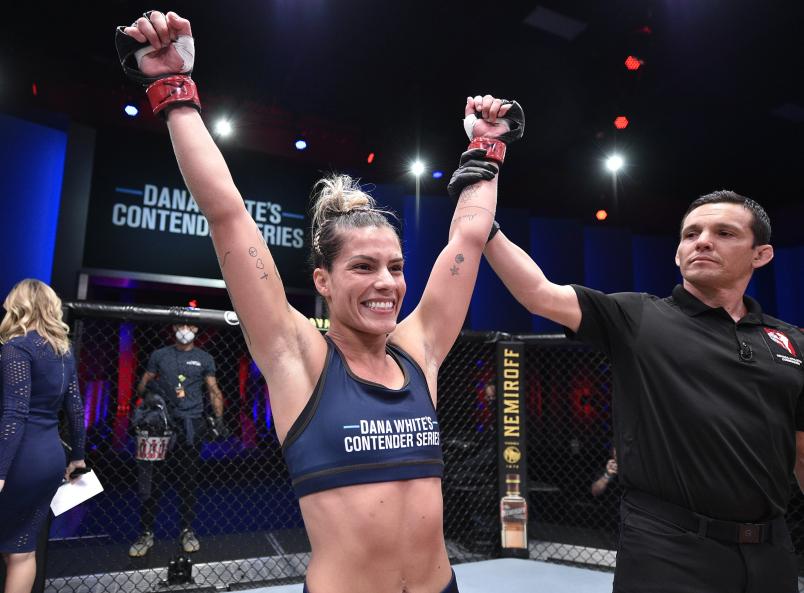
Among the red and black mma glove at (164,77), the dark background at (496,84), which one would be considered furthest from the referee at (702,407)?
the dark background at (496,84)

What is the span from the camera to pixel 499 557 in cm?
368

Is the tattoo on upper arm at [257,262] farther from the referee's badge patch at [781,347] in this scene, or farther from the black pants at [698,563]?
the referee's badge patch at [781,347]

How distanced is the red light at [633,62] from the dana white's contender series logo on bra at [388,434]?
605 centimetres

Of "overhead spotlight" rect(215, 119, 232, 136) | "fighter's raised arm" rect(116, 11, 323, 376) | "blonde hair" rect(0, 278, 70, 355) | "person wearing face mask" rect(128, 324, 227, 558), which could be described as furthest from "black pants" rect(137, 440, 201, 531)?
"overhead spotlight" rect(215, 119, 232, 136)

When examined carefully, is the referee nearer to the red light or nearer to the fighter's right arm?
the fighter's right arm

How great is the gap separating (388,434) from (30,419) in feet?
7.43

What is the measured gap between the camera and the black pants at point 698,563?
1.50 m

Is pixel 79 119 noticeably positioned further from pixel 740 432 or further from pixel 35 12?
pixel 740 432

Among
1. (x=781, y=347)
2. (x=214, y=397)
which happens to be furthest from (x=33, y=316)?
(x=781, y=347)

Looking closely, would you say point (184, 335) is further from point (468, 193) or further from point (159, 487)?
point (468, 193)

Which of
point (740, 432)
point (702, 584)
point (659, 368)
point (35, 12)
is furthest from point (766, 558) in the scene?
point (35, 12)

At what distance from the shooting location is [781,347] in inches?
69.4

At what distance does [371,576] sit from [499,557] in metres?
2.84

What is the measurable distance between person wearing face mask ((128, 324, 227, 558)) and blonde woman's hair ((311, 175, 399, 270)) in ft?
9.12
